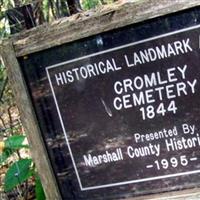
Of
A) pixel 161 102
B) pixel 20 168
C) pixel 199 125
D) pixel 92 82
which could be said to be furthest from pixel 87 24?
pixel 20 168

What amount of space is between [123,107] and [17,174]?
2.37ft

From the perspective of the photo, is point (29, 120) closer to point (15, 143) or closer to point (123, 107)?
point (123, 107)

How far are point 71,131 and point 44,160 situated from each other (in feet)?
0.46

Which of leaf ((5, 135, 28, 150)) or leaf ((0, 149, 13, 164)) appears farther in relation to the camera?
leaf ((0, 149, 13, 164))

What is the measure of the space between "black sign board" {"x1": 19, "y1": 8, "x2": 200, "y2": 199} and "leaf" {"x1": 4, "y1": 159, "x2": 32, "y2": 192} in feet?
1.47

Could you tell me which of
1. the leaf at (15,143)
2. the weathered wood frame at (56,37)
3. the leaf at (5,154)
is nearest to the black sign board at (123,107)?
the weathered wood frame at (56,37)

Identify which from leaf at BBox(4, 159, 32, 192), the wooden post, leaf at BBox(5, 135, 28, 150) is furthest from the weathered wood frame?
leaf at BBox(5, 135, 28, 150)

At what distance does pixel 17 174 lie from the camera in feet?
6.57

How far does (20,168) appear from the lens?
6.65 ft

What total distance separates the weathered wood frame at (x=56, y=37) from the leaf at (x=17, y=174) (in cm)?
40

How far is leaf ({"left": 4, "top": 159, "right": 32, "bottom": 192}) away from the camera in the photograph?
2000 mm

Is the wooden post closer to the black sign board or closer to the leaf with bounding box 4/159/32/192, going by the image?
the black sign board

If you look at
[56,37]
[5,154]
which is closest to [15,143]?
[5,154]

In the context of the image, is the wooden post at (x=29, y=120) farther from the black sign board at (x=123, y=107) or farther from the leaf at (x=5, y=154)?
the leaf at (x=5, y=154)
